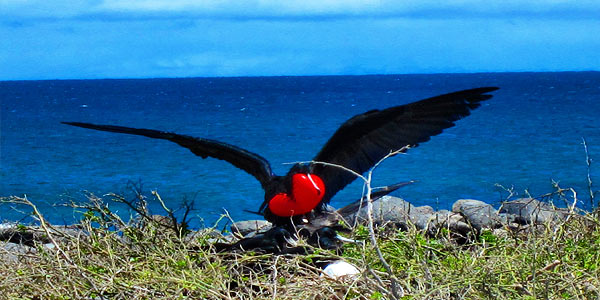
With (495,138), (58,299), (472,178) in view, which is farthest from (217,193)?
(495,138)

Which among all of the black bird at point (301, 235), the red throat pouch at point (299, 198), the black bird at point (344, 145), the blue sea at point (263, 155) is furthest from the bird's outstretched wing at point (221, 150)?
the blue sea at point (263, 155)

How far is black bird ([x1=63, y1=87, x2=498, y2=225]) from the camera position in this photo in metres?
3.62

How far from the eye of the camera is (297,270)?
2912 mm

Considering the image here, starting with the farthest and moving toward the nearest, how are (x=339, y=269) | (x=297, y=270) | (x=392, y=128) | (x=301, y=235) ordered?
(x=392, y=128), (x=301, y=235), (x=339, y=269), (x=297, y=270)

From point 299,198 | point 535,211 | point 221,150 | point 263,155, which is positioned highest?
point 221,150

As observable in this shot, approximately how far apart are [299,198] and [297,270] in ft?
2.35

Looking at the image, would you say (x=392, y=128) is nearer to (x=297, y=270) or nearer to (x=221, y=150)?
(x=221, y=150)

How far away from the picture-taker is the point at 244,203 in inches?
495

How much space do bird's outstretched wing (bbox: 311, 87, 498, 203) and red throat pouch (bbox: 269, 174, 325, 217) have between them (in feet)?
0.61

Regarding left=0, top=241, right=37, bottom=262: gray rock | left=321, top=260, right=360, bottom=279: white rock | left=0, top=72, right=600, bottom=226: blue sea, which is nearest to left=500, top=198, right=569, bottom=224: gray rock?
left=0, top=72, right=600, bottom=226: blue sea

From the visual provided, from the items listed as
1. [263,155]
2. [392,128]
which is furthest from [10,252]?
[263,155]

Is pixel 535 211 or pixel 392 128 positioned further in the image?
pixel 535 211

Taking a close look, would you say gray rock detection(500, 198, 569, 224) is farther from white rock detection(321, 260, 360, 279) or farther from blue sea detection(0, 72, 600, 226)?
white rock detection(321, 260, 360, 279)

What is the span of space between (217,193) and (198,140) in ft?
32.2
